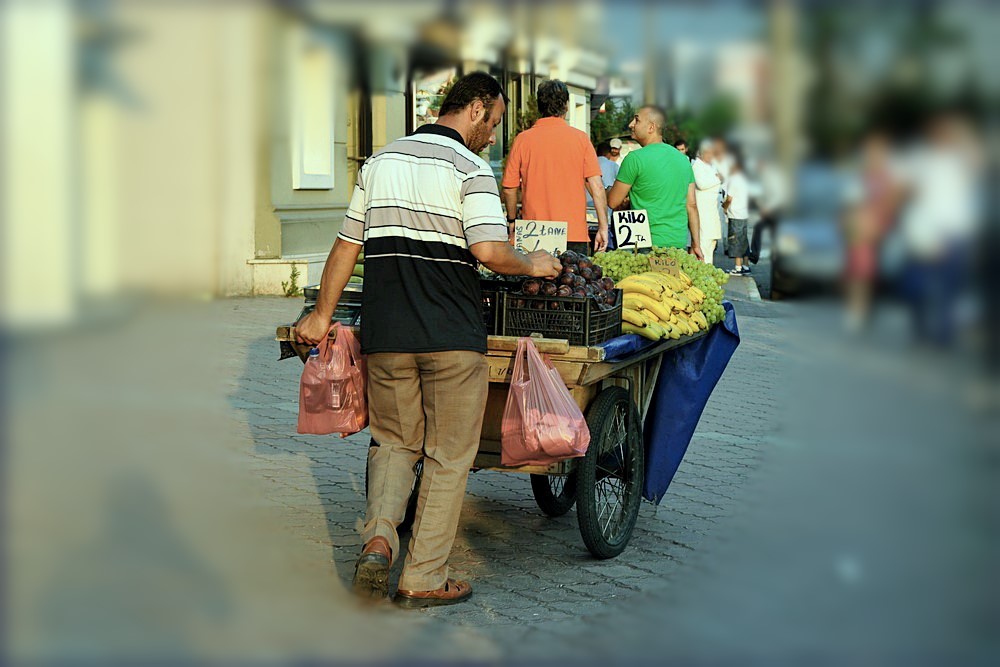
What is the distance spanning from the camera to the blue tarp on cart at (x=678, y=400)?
5.61 meters

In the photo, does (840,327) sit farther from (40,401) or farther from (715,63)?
(40,401)

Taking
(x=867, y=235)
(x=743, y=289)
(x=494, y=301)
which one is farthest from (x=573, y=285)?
(x=743, y=289)

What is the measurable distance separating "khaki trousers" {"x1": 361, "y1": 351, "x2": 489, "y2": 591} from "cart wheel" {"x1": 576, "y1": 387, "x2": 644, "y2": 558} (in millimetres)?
587

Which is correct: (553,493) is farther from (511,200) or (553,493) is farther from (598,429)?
(511,200)

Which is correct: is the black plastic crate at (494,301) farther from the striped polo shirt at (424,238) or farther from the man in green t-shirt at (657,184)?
the man in green t-shirt at (657,184)

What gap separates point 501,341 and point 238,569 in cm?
229

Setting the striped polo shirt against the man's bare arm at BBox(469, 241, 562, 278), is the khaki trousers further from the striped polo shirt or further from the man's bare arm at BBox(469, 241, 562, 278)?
the man's bare arm at BBox(469, 241, 562, 278)

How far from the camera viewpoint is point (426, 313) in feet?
13.9

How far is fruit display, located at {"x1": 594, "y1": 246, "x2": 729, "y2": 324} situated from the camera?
572cm

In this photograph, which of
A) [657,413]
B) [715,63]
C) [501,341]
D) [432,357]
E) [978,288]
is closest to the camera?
[978,288]

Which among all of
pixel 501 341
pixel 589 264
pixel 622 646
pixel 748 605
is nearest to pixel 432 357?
pixel 501 341

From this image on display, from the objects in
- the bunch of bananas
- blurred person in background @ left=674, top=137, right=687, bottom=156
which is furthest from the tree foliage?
the bunch of bananas

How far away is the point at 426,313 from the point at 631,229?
254 cm

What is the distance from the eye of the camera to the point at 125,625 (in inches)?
84.2
